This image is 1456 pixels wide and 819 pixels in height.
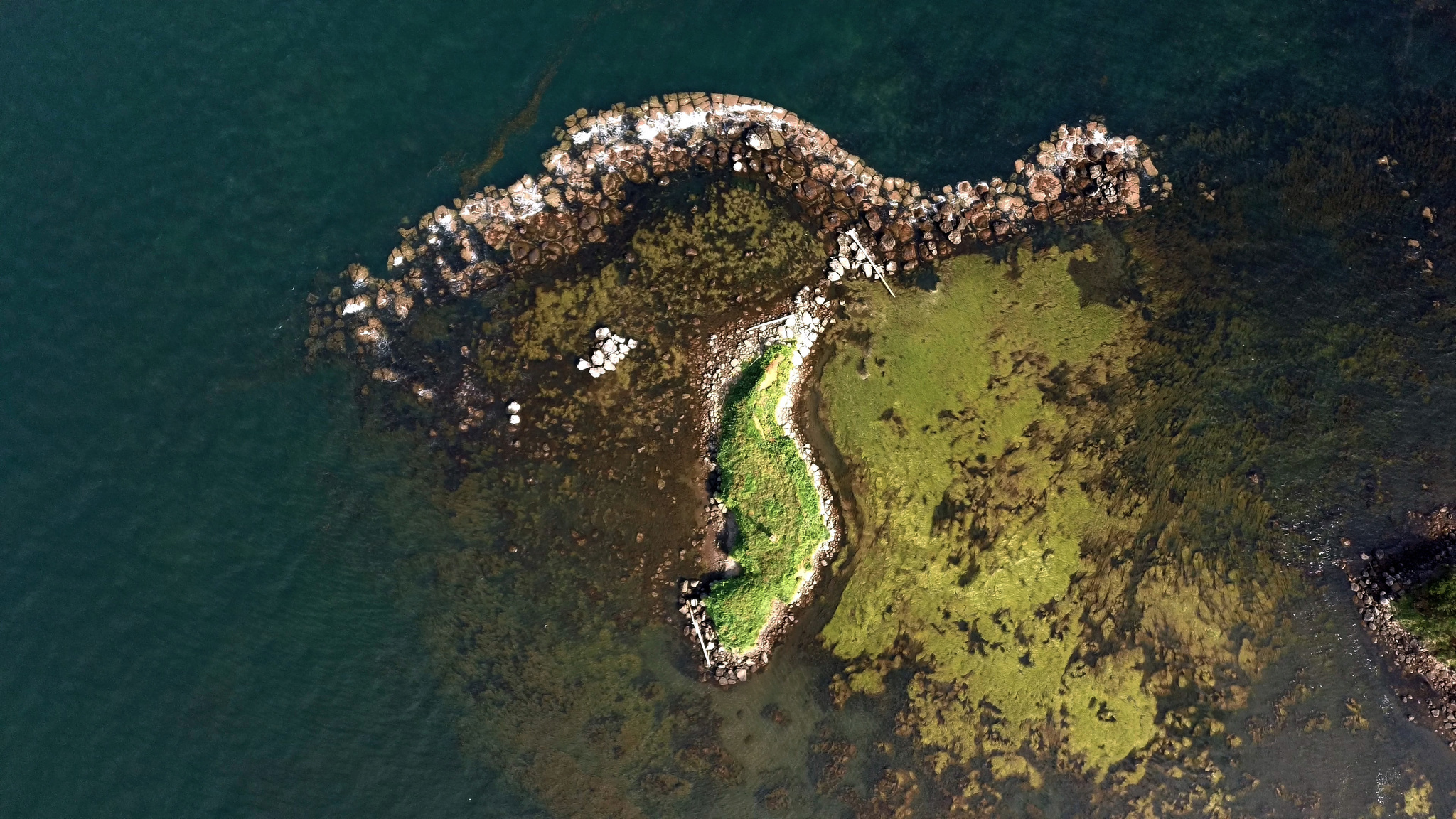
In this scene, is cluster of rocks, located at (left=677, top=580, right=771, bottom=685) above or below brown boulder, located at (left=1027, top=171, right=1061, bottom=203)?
below

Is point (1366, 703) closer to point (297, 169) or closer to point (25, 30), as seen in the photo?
point (297, 169)

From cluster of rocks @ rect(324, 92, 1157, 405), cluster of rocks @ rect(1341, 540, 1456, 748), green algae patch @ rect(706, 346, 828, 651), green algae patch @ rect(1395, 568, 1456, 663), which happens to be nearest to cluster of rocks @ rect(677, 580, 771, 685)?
green algae patch @ rect(706, 346, 828, 651)

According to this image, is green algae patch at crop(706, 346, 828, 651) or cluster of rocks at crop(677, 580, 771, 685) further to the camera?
cluster of rocks at crop(677, 580, 771, 685)

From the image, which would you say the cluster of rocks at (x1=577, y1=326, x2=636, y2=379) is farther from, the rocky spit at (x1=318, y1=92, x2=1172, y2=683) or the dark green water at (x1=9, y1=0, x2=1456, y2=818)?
the dark green water at (x1=9, y1=0, x2=1456, y2=818)

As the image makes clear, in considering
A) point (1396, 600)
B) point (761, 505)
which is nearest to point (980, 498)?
point (761, 505)

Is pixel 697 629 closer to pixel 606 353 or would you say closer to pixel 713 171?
pixel 606 353

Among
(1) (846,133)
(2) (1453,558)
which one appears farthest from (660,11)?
(2) (1453,558)
